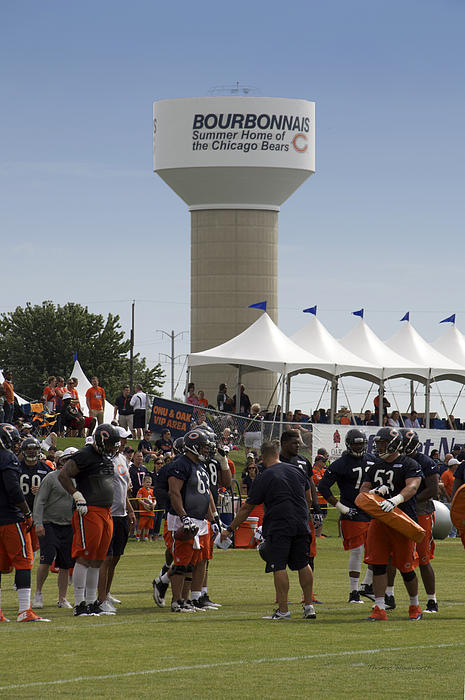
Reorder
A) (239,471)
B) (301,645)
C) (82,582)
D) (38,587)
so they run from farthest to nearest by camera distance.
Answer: (239,471), (38,587), (82,582), (301,645)

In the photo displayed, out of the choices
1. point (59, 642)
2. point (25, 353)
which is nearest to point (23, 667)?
point (59, 642)

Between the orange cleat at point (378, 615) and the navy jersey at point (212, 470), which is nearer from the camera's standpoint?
the orange cleat at point (378, 615)

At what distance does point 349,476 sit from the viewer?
15.1 meters

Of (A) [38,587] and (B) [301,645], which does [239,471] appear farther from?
(B) [301,645]

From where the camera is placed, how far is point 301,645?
1131cm

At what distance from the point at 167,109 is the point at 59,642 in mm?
51380

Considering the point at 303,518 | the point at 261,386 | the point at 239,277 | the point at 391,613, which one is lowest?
the point at 391,613

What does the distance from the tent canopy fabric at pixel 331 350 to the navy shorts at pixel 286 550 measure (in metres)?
29.9

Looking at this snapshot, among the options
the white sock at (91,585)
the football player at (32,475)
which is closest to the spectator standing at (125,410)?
the football player at (32,475)

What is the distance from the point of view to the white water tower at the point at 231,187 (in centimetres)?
5975

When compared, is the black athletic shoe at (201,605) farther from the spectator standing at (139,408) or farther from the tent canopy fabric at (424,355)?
the tent canopy fabric at (424,355)

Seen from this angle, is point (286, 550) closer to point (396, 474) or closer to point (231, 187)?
point (396, 474)

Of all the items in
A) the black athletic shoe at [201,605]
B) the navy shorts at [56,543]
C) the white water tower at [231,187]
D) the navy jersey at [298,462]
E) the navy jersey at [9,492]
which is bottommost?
the black athletic shoe at [201,605]

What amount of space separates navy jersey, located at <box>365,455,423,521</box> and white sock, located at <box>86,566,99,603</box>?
3.02 m
